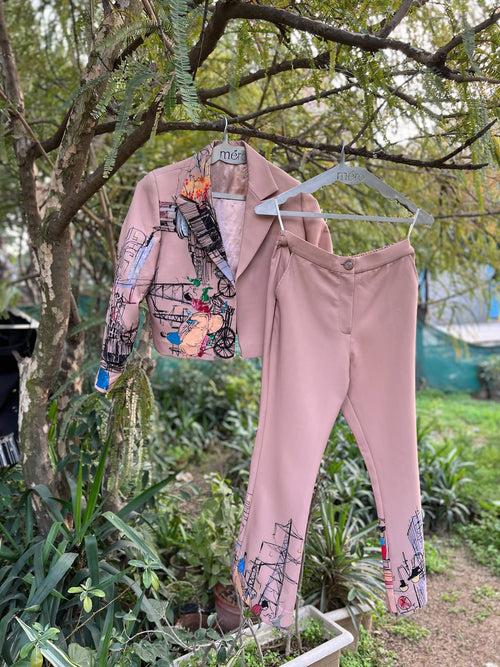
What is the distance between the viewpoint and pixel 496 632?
7.91 feet

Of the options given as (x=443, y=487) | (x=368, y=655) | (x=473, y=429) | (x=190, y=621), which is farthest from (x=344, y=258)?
(x=473, y=429)

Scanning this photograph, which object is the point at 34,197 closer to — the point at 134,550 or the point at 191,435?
the point at 134,550

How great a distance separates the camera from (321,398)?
1427 mm

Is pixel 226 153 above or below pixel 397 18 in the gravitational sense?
below

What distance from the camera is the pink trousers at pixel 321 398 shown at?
1394 millimetres

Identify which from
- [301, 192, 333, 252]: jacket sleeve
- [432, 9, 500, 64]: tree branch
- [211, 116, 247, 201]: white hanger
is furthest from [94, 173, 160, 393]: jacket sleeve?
[432, 9, 500, 64]: tree branch

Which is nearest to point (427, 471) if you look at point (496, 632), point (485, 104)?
point (496, 632)

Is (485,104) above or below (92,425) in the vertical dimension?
above

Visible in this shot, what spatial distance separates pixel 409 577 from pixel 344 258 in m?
0.88

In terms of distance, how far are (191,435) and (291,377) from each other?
11.0 ft

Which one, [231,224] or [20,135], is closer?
[231,224]

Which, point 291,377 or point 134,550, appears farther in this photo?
point 134,550

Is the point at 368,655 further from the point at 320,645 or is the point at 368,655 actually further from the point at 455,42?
the point at 455,42

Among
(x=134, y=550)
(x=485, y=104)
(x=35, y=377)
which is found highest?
(x=485, y=104)
